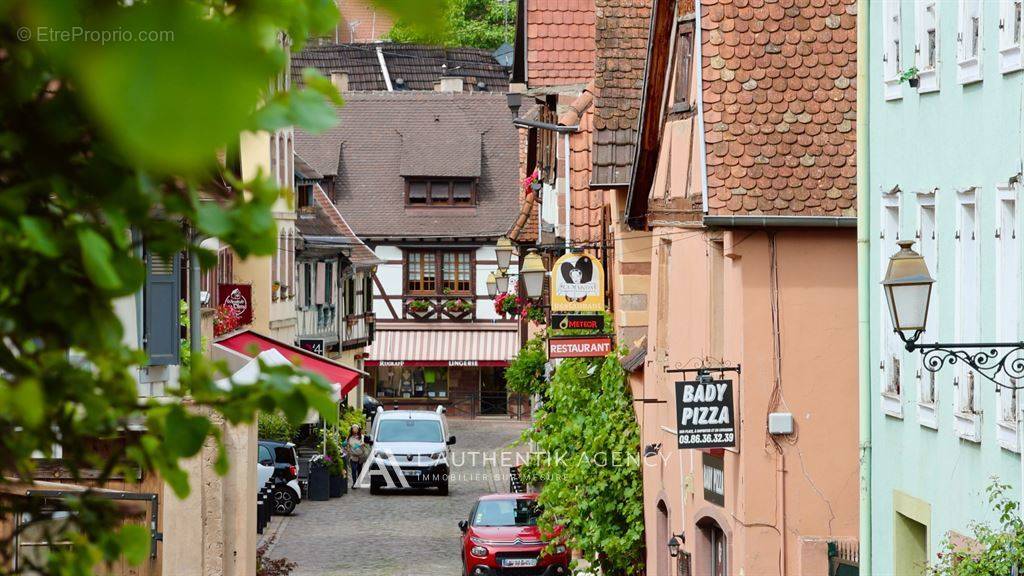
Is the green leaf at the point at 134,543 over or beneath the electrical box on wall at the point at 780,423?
over

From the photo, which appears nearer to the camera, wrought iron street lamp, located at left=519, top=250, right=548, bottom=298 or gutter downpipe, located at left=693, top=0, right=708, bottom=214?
gutter downpipe, located at left=693, top=0, right=708, bottom=214

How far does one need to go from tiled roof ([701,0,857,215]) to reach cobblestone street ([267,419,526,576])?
10.7 m

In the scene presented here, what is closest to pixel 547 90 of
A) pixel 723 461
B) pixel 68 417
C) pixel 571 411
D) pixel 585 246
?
pixel 585 246

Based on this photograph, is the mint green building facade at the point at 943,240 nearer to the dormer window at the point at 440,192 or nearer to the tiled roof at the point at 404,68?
the dormer window at the point at 440,192

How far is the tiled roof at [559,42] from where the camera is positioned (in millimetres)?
27578

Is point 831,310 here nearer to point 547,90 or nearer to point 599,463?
point 599,463

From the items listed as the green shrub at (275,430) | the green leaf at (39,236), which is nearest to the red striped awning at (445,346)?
the green shrub at (275,430)

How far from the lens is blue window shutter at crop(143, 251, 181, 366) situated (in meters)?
13.4

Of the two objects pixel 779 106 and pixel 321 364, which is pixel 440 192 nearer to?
pixel 321 364

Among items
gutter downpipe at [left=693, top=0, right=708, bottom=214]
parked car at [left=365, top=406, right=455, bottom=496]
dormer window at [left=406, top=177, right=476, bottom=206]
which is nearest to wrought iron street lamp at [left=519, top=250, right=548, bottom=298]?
gutter downpipe at [left=693, top=0, right=708, bottom=214]

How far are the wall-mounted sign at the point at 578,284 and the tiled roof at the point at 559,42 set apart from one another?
757cm

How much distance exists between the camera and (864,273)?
13414mm

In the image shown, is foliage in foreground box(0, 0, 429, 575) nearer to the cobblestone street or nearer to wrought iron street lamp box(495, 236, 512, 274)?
the cobblestone street
